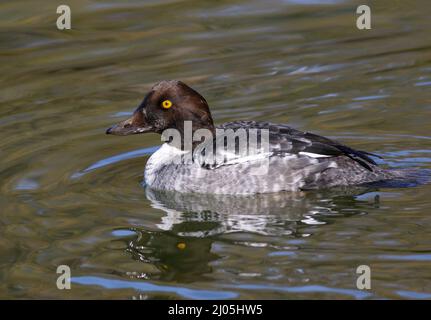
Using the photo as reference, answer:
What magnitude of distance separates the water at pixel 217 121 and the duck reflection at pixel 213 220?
0.8 inches

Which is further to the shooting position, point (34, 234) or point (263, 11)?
point (263, 11)

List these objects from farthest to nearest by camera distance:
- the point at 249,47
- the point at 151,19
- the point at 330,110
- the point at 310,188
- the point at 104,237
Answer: the point at 151,19
the point at 249,47
the point at 330,110
the point at 310,188
the point at 104,237

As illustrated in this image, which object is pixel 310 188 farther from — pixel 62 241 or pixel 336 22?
pixel 336 22

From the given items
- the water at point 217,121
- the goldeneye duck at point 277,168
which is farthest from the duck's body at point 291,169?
the water at point 217,121

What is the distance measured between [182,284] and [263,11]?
→ 8.01 meters

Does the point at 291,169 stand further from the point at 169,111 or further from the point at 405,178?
the point at 169,111

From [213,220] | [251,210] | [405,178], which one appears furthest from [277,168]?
[405,178]

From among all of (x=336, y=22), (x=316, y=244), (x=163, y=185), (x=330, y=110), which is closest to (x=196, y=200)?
(x=163, y=185)

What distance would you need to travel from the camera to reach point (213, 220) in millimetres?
8320

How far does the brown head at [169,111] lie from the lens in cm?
925

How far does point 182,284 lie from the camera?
7.00 meters

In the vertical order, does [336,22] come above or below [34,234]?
above

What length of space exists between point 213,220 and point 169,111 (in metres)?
1.42

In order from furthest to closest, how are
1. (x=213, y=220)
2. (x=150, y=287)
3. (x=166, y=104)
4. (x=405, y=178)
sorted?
(x=166, y=104), (x=405, y=178), (x=213, y=220), (x=150, y=287)
